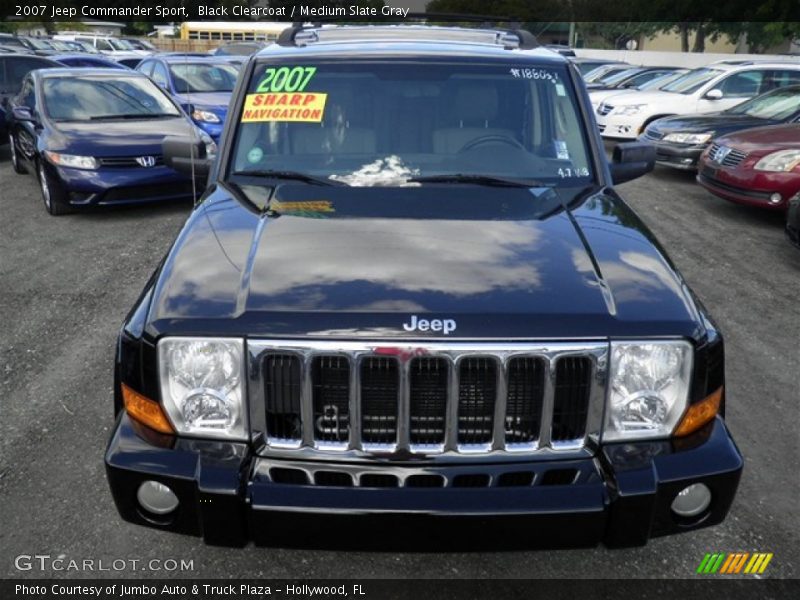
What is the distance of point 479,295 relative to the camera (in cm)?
252

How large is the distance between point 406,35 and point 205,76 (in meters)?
10.3

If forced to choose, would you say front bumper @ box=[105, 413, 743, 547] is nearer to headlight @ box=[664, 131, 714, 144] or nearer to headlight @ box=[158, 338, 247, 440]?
headlight @ box=[158, 338, 247, 440]

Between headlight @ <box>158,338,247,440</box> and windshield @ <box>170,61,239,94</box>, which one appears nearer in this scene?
headlight @ <box>158,338,247,440</box>

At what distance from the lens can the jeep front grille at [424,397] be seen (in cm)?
237

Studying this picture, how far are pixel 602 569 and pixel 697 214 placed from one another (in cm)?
747

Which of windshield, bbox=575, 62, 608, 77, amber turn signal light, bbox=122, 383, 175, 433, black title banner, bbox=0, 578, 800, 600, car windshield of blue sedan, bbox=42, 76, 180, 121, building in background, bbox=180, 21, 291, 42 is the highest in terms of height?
amber turn signal light, bbox=122, 383, 175, 433

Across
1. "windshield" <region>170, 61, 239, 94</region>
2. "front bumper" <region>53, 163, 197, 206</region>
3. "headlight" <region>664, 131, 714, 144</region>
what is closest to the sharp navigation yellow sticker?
"front bumper" <region>53, 163, 197, 206</region>

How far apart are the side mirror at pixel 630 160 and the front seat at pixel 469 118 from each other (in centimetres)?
77

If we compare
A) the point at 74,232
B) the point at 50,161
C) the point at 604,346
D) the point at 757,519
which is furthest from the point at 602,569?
the point at 50,161

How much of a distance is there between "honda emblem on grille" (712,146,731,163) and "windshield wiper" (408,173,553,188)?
6.47 metres

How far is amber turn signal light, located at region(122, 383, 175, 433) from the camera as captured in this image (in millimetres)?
2521

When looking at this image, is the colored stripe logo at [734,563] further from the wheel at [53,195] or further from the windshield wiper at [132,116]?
the windshield wiper at [132,116]

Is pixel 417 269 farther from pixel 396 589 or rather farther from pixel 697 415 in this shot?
pixel 396 589

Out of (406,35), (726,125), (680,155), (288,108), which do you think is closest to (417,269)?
(288,108)
